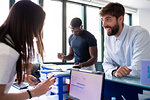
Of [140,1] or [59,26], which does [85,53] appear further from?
[140,1]

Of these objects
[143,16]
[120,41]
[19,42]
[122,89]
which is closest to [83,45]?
[120,41]

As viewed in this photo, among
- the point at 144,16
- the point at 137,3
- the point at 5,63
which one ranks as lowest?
the point at 5,63

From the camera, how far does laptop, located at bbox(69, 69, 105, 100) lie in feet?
3.21

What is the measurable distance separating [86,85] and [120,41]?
2.49 ft

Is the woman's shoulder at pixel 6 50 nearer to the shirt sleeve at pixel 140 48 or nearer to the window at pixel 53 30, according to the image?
the shirt sleeve at pixel 140 48

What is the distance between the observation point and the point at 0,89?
83cm

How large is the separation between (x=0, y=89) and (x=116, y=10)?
135 centimetres

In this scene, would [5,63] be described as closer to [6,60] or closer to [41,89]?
[6,60]

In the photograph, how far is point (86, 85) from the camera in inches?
42.5

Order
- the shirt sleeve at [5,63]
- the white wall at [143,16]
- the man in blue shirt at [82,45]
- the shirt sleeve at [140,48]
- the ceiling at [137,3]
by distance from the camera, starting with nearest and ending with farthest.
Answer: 1. the shirt sleeve at [5,63]
2. the shirt sleeve at [140,48]
3. the man in blue shirt at [82,45]
4. the ceiling at [137,3]
5. the white wall at [143,16]

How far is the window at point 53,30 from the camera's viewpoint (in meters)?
3.85

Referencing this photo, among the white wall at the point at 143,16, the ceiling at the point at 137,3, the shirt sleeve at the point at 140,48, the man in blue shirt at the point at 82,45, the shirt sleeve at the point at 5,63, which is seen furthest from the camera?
the white wall at the point at 143,16

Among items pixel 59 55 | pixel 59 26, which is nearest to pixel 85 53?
pixel 59 55

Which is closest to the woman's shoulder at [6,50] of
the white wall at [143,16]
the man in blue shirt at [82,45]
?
the man in blue shirt at [82,45]
